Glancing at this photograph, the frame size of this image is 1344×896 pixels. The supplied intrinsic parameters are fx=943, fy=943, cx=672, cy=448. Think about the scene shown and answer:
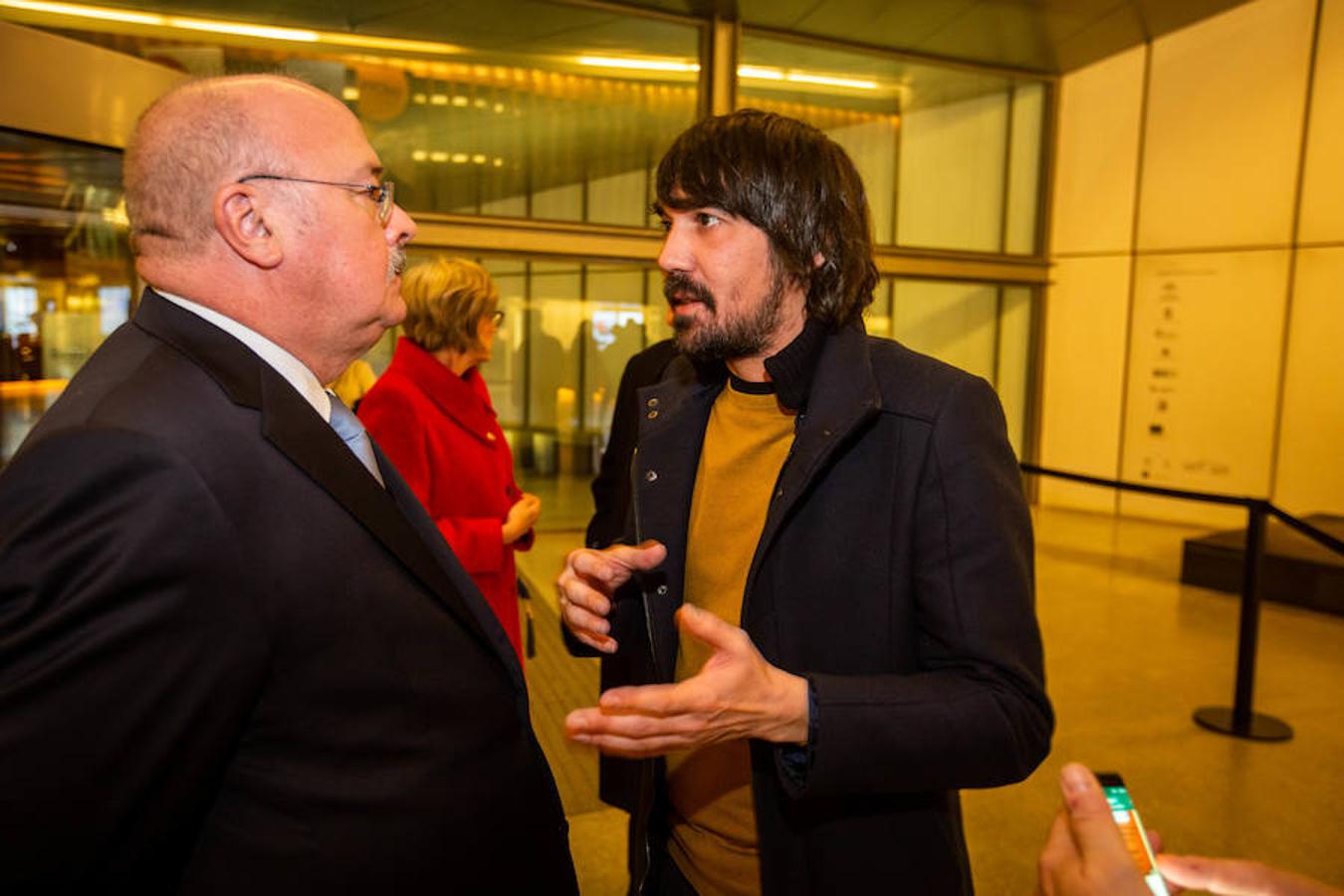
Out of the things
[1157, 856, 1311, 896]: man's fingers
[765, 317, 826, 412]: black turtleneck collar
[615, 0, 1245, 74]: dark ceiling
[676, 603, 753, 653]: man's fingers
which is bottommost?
[1157, 856, 1311, 896]: man's fingers

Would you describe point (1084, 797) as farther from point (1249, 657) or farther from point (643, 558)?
point (1249, 657)

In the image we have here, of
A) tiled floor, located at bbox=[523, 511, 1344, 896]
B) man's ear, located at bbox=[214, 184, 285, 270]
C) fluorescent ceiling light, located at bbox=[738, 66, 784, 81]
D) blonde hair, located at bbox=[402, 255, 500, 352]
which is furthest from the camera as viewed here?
fluorescent ceiling light, located at bbox=[738, 66, 784, 81]

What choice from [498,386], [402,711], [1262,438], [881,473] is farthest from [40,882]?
[1262,438]

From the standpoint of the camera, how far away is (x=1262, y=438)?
31.3 feet

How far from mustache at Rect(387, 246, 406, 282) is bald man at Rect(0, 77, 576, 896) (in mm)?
31

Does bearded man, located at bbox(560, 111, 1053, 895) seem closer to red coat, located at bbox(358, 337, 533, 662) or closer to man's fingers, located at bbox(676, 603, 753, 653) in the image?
man's fingers, located at bbox(676, 603, 753, 653)

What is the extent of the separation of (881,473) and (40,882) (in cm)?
124

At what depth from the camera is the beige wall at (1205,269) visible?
903 centimetres

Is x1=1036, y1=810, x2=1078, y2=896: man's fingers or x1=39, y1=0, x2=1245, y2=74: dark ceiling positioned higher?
x1=39, y1=0, x2=1245, y2=74: dark ceiling

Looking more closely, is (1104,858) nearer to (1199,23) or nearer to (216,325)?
(216,325)

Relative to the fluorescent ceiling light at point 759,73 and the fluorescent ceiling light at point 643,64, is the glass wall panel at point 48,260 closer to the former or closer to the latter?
the fluorescent ceiling light at point 643,64

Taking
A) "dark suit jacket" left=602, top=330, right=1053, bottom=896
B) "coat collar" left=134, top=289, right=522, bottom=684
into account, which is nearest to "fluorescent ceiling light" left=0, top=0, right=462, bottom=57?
"coat collar" left=134, top=289, right=522, bottom=684

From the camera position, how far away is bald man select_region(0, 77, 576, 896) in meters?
1.05

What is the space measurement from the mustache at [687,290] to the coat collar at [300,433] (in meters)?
0.72
